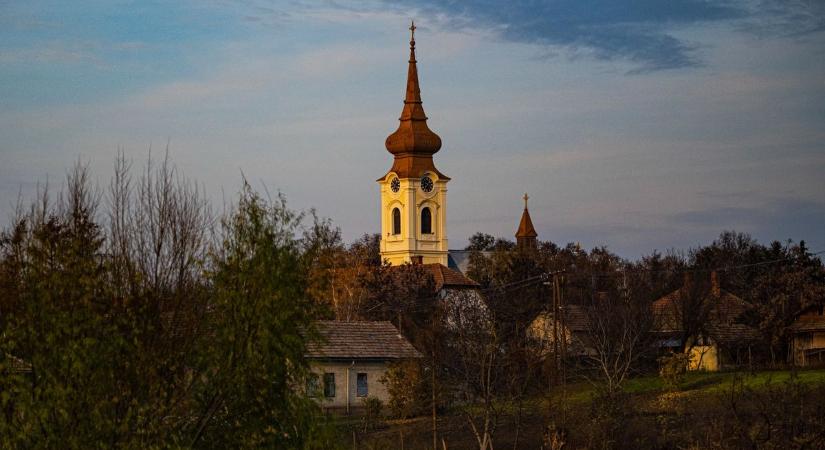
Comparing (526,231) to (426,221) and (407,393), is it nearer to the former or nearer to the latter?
→ (426,221)

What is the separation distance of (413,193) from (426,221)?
3002 mm

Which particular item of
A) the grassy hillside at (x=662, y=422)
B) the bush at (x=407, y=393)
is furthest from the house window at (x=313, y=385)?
the bush at (x=407, y=393)

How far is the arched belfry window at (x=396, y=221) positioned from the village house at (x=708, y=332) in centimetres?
5409

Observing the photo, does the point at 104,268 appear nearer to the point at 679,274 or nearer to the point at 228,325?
the point at 228,325

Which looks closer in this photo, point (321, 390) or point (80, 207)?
point (321, 390)

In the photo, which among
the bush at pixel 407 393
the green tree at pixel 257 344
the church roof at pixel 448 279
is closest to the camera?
the green tree at pixel 257 344

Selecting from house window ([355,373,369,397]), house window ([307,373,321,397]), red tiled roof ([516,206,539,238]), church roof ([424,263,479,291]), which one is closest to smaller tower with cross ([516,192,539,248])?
red tiled roof ([516,206,539,238])

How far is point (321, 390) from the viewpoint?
66.5ft

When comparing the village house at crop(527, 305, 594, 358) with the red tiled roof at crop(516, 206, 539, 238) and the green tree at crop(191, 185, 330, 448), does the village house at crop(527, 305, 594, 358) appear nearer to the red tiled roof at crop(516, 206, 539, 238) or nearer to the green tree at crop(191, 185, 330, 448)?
the green tree at crop(191, 185, 330, 448)

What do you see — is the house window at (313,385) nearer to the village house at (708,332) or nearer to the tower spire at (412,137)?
the village house at (708,332)

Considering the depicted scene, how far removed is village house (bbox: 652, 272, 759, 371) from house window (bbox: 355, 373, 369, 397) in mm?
15842

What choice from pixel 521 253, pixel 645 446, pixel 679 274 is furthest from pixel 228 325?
pixel 521 253

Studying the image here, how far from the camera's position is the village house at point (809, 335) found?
62625 mm

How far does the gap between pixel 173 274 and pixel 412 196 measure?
9182 cm
